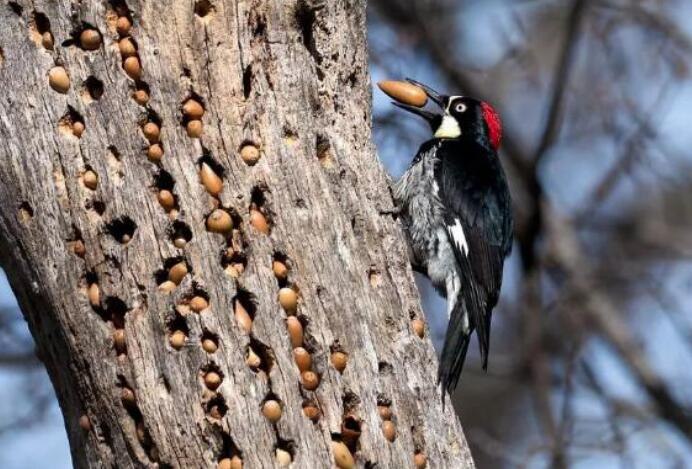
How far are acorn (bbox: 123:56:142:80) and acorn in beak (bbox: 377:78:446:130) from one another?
1.60 m

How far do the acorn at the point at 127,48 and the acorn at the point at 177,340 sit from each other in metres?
0.72

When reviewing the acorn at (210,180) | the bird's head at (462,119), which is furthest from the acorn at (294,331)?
the bird's head at (462,119)

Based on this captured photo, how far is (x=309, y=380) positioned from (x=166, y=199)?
577 millimetres

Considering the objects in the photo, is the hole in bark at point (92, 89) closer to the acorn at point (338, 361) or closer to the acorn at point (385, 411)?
the acorn at point (338, 361)

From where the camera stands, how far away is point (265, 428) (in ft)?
9.71

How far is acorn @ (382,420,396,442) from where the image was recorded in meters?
3.10

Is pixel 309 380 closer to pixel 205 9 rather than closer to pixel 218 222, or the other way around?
pixel 218 222

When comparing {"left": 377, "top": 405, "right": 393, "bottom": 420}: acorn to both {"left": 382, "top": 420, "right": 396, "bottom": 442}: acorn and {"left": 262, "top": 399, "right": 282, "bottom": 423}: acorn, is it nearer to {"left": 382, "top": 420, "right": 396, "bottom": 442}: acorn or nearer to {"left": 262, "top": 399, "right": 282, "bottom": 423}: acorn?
{"left": 382, "top": 420, "right": 396, "bottom": 442}: acorn

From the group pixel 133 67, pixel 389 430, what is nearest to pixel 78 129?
pixel 133 67

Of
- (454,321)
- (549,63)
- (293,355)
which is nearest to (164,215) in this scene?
(293,355)

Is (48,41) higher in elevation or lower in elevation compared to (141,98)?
higher

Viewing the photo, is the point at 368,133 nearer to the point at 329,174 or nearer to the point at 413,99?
the point at 329,174

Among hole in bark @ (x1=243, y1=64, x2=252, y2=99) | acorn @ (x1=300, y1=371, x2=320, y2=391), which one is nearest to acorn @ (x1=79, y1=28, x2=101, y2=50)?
hole in bark @ (x1=243, y1=64, x2=252, y2=99)

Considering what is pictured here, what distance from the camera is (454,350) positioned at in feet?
12.9
